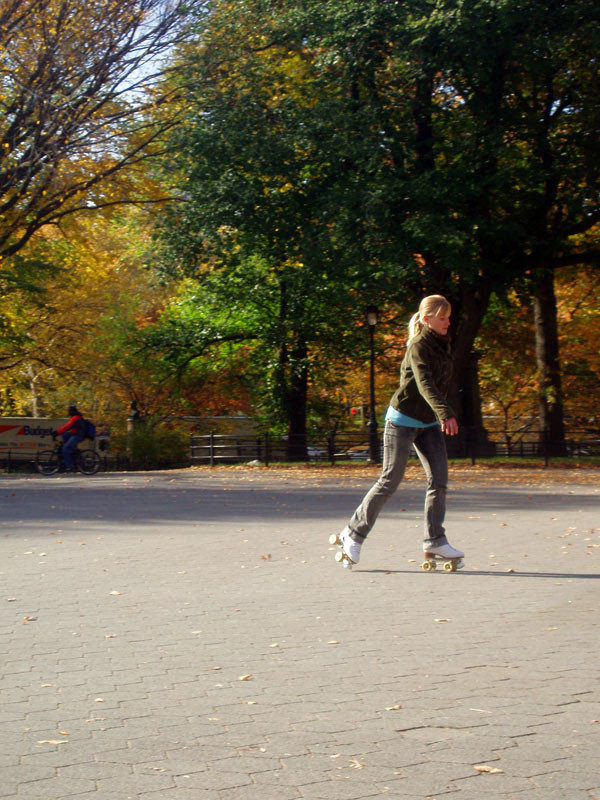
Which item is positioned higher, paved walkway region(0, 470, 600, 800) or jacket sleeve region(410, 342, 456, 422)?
jacket sleeve region(410, 342, 456, 422)

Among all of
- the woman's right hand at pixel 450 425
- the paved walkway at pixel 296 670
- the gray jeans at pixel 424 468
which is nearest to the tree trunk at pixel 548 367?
the paved walkway at pixel 296 670

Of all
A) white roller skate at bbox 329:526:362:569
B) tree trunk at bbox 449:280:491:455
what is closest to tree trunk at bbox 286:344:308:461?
tree trunk at bbox 449:280:491:455

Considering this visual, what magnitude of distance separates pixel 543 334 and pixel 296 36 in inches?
501

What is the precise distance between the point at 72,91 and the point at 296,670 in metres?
20.4

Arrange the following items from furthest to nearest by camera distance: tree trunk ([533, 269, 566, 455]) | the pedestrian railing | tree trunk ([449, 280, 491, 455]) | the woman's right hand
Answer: tree trunk ([533, 269, 566, 455])
the pedestrian railing
tree trunk ([449, 280, 491, 455])
the woman's right hand

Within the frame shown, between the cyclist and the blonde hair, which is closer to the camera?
the blonde hair

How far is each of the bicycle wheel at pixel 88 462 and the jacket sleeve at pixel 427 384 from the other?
2024 centimetres

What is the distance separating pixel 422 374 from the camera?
7.85 meters

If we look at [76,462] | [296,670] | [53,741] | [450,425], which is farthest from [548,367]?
→ [53,741]

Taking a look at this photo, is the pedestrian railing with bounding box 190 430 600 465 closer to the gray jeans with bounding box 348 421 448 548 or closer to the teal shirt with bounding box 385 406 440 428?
the gray jeans with bounding box 348 421 448 548

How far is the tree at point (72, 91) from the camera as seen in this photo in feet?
74.7

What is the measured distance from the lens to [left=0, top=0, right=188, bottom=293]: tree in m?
22.8

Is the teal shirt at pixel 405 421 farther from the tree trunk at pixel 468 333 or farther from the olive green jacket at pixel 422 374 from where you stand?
the tree trunk at pixel 468 333

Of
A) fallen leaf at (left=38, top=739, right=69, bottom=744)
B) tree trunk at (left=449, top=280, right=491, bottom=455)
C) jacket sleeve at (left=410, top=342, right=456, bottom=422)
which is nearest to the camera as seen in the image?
fallen leaf at (left=38, top=739, right=69, bottom=744)
